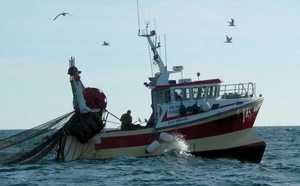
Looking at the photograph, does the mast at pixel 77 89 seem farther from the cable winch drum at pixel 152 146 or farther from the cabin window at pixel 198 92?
the cabin window at pixel 198 92

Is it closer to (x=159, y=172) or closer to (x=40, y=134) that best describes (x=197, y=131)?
(x=159, y=172)

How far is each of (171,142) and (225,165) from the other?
9.92 feet

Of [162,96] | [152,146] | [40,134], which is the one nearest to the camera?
[152,146]

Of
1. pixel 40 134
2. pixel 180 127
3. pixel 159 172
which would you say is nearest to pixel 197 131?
pixel 180 127

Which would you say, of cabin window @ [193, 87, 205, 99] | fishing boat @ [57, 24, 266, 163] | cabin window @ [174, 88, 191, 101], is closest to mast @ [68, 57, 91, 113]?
fishing boat @ [57, 24, 266, 163]

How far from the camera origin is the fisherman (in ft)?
119

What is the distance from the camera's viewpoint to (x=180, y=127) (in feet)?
114

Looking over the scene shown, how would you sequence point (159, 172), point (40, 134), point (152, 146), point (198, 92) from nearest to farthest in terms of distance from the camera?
point (159, 172), point (152, 146), point (198, 92), point (40, 134)

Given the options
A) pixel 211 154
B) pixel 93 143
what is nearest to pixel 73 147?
pixel 93 143

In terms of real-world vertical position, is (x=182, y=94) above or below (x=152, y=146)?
Result: above

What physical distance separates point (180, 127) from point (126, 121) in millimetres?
2912

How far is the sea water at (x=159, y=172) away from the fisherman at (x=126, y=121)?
2006mm

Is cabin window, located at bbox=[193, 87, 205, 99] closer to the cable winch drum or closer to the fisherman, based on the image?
the cable winch drum

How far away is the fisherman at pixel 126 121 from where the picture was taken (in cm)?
3631
